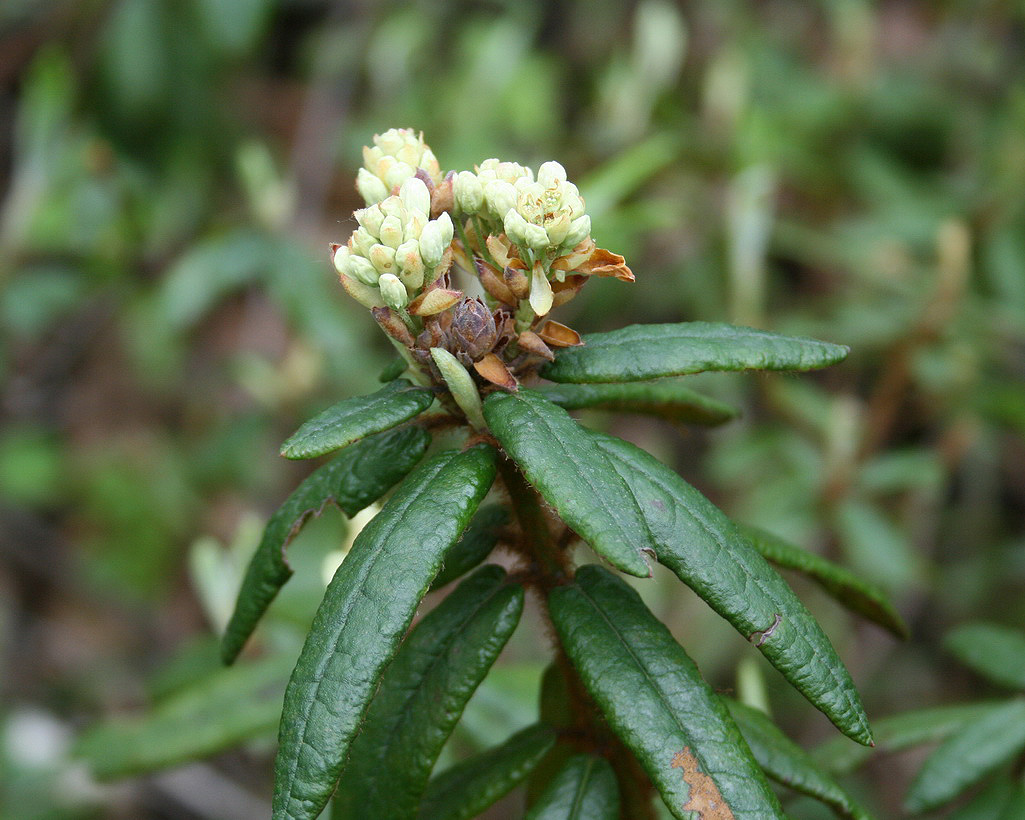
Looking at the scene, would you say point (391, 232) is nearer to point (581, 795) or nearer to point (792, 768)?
point (581, 795)

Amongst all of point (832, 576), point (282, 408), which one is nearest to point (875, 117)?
point (282, 408)

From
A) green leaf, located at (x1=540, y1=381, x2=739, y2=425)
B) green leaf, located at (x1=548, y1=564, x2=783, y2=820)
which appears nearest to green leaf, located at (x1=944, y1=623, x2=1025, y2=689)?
green leaf, located at (x1=540, y1=381, x2=739, y2=425)

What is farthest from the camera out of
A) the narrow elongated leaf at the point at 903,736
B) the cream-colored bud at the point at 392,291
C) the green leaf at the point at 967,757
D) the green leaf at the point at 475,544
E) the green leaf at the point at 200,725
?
the green leaf at the point at 200,725

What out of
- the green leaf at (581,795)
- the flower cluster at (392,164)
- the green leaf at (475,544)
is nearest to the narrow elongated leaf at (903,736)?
the green leaf at (581,795)

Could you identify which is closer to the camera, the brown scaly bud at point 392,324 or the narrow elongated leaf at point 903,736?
the brown scaly bud at point 392,324

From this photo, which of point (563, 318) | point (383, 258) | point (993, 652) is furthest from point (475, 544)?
point (563, 318)

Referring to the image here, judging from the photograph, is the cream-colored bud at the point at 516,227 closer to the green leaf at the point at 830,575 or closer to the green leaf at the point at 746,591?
the green leaf at the point at 746,591

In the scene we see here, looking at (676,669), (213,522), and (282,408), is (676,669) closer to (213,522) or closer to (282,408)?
(282,408)
